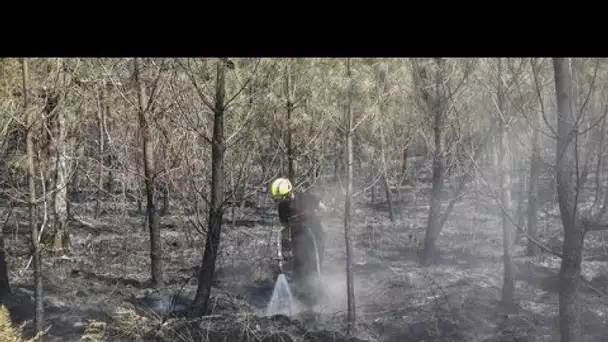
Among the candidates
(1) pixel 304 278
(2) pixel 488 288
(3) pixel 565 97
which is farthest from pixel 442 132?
(3) pixel 565 97

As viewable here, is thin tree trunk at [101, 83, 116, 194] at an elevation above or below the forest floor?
above

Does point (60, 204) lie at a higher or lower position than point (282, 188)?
lower

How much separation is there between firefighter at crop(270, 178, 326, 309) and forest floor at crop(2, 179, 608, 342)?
0.63 meters

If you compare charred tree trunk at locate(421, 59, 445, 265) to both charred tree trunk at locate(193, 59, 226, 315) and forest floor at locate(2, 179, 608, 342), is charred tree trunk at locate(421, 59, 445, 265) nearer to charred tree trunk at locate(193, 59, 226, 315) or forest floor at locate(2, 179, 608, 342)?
forest floor at locate(2, 179, 608, 342)

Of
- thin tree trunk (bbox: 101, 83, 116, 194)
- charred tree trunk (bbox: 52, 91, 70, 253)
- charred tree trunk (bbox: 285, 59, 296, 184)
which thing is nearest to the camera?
charred tree trunk (bbox: 285, 59, 296, 184)

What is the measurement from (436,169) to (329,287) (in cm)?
448

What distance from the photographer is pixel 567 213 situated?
24.1 feet

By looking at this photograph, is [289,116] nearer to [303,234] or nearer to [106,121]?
[303,234]

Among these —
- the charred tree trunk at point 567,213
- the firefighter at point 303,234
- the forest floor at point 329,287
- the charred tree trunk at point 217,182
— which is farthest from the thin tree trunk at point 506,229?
the charred tree trunk at point 217,182

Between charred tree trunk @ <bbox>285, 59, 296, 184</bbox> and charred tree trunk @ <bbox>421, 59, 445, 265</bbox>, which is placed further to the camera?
charred tree trunk @ <bbox>421, 59, 445, 265</bbox>

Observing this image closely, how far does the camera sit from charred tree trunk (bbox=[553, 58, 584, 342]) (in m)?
7.31

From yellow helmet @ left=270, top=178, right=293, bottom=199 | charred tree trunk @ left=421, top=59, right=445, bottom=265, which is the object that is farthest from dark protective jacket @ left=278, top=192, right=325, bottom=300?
charred tree trunk @ left=421, top=59, right=445, bottom=265

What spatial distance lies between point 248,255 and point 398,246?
194 inches

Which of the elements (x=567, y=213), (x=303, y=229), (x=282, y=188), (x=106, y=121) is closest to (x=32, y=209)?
(x=282, y=188)
